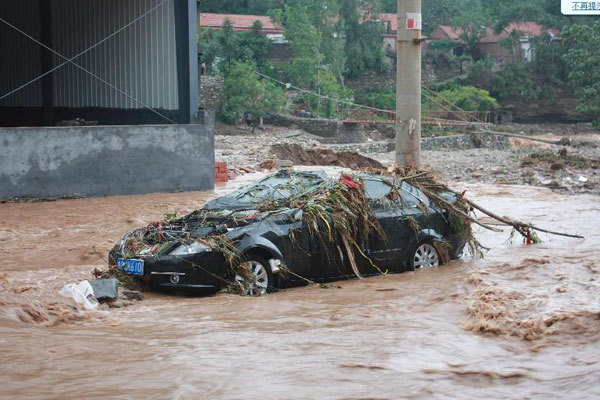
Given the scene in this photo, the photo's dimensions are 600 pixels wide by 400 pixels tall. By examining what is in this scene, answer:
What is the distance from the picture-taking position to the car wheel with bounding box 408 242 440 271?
11.5 m

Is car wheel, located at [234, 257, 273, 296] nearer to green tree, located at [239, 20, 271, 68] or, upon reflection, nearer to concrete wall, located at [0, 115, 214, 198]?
concrete wall, located at [0, 115, 214, 198]

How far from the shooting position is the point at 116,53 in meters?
23.9

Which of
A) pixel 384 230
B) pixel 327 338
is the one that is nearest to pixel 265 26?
pixel 384 230

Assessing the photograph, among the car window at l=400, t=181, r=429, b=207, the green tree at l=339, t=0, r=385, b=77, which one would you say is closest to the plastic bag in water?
the car window at l=400, t=181, r=429, b=207

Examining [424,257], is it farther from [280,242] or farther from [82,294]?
[82,294]

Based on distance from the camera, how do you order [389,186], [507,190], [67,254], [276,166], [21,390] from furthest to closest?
[276,166] < [507,190] < [67,254] < [389,186] < [21,390]

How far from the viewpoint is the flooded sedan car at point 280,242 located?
9594mm

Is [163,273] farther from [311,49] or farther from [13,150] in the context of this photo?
[311,49]

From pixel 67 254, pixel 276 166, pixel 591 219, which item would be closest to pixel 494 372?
pixel 67 254

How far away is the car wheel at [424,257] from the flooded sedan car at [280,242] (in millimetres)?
13

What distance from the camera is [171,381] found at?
6234 millimetres

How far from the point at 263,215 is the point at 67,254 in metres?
4.27

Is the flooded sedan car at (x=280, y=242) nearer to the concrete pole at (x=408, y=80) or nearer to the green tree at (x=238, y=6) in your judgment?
the concrete pole at (x=408, y=80)

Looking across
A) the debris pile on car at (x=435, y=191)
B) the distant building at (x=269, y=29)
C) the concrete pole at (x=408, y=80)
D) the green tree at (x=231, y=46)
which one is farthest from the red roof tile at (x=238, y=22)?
the debris pile on car at (x=435, y=191)
